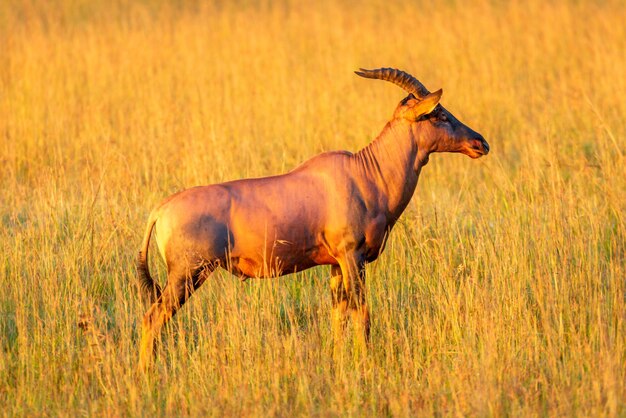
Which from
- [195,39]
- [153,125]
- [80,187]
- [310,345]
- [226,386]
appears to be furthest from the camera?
[195,39]

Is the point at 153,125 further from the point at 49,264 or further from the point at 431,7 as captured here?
the point at 431,7

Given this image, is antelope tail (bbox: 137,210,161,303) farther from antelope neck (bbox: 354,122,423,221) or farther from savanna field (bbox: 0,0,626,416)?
antelope neck (bbox: 354,122,423,221)

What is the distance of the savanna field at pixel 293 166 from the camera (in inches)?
260

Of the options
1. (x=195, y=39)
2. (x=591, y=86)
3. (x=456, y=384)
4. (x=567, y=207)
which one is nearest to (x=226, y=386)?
(x=456, y=384)

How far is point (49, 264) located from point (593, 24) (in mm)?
11046

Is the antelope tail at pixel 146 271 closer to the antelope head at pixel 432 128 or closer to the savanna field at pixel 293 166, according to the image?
the savanna field at pixel 293 166

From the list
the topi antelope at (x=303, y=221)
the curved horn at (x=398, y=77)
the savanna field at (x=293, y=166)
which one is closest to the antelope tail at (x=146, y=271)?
the topi antelope at (x=303, y=221)

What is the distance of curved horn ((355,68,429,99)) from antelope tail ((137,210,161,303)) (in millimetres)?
1614

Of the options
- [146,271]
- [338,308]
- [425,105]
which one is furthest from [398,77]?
[146,271]

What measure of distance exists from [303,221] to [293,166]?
4454mm

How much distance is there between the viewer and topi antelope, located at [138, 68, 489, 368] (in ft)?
22.3

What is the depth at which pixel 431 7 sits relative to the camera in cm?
1902

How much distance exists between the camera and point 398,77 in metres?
7.19

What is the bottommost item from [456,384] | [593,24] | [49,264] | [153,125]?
[456,384]
